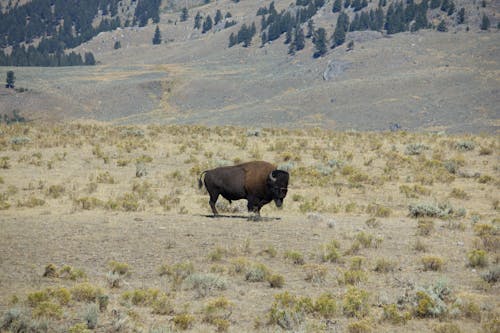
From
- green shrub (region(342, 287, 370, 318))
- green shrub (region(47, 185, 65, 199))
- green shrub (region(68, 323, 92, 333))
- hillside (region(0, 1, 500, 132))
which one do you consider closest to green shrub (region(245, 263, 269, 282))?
green shrub (region(342, 287, 370, 318))

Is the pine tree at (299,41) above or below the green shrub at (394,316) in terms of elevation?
above

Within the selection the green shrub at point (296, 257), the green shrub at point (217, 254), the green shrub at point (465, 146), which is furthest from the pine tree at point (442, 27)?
the green shrub at point (217, 254)

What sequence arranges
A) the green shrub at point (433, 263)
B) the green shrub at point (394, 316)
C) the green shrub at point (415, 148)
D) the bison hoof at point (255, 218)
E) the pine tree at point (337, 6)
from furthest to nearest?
the pine tree at point (337, 6), the green shrub at point (415, 148), the bison hoof at point (255, 218), the green shrub at point (433, 263), the green shrub at point (394, 316)

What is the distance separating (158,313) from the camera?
8977 millimetres

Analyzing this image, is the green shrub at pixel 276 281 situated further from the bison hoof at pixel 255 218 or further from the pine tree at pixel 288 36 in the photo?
the pine tree at pixel 288 36

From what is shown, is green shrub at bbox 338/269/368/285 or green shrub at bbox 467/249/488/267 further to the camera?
green shrub at bbox 467/249/488/267

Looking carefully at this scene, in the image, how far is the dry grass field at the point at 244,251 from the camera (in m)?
8.86

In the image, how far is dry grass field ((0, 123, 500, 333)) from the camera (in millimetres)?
8859

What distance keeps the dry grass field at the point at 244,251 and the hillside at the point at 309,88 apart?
4770 centimetres

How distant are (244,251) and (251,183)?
9.64 feet

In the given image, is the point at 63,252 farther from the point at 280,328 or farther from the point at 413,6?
the point at 413,6

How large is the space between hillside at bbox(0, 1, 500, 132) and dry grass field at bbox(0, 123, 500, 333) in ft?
156

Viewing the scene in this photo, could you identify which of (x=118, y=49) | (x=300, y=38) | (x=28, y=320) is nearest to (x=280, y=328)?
(x=28, y=320)

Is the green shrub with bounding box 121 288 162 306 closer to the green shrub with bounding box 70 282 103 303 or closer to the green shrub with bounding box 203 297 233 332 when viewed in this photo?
the green shrub with bounding box 70 282 103 303
